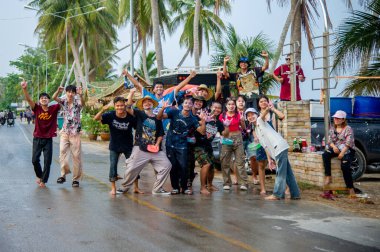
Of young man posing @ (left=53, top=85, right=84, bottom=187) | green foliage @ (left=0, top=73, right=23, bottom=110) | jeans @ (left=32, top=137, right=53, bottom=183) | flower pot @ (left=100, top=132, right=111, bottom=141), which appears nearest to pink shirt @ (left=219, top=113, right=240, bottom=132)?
young man posing @ (left=53, top=85, right=84, bottom=187)

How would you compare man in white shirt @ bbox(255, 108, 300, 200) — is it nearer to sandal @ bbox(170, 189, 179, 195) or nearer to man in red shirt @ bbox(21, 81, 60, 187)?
→ sandal @ bbox(170, 189, 179, 195)

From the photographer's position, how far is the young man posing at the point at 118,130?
11570 millimetres

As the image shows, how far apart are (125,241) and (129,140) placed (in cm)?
481

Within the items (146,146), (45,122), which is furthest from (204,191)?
(45,122)

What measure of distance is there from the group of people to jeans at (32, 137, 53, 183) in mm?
19

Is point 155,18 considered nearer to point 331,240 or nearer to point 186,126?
point 186,126

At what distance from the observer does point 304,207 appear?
10.4m

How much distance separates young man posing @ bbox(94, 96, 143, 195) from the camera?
11.6 meters

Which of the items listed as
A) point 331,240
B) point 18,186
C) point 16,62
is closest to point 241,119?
point 18,186

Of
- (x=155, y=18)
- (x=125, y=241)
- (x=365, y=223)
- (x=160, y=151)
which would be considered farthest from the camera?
(x=155, y=18)

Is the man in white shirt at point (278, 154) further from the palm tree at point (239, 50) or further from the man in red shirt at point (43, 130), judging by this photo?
the palm tree at point (239, 50)

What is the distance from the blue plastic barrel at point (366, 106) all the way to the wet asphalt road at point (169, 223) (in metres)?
3.99

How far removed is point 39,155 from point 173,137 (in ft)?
9.13

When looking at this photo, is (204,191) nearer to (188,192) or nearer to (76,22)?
(188,192)
